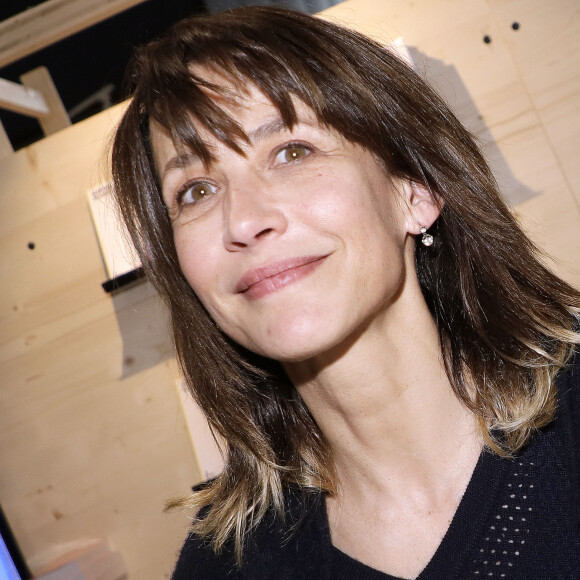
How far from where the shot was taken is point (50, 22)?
5.53ft

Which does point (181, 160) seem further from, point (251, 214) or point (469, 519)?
point (469, 519)

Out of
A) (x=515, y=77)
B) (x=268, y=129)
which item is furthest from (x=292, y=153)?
(x=515, y=77)

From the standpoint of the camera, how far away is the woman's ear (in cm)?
119

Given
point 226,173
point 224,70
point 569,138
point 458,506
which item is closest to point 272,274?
point 226,173

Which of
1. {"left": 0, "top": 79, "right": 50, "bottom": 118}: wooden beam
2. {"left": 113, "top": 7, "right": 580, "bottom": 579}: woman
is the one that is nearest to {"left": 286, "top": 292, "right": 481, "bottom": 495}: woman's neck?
{"left": 113, "top": 7, "right": 580, "bottom": 579}: woman

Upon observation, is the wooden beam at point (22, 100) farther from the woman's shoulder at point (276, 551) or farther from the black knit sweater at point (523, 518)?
the black knit sweater at point (523, 518)

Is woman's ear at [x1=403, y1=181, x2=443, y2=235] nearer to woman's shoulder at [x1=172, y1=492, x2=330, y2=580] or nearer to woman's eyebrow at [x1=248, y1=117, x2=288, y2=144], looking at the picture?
woman's eyebrow at [x1=248, y1=117, x2=288, y2=144]

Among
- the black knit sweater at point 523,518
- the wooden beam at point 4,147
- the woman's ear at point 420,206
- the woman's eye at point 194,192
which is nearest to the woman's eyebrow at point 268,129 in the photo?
the woman's eye at point 194,192

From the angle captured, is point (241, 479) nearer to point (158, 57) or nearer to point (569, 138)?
point (158, 57)

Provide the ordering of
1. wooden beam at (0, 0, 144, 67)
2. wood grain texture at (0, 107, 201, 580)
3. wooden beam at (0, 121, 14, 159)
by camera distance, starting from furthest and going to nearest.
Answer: wooden beam at (0, 121, 14, 159)
wood grain texture at (0, 107, 201, 580)
wooden beam at (0, 0, 144, 67)

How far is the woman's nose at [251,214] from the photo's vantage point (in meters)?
1.04

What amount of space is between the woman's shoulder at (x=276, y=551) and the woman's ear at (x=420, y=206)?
19.2 inches

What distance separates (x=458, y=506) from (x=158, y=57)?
80 centimetres

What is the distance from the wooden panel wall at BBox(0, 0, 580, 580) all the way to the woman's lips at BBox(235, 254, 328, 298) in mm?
754
